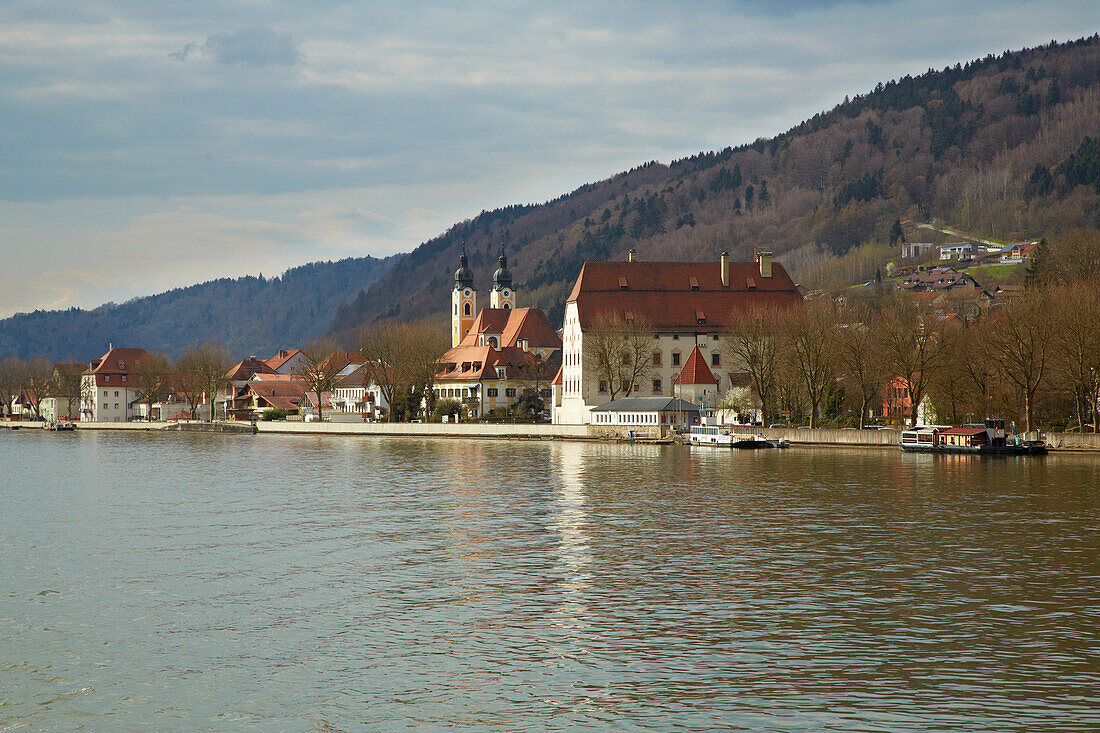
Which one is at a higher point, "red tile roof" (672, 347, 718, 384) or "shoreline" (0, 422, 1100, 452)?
"red tile roof" (672, 347, 718, 384)

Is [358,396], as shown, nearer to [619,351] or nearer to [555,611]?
[619,351]

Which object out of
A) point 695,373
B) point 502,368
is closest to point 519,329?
point 502,368

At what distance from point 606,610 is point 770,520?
61.8 feet

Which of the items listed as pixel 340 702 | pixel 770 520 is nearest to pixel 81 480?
pixel 770 520

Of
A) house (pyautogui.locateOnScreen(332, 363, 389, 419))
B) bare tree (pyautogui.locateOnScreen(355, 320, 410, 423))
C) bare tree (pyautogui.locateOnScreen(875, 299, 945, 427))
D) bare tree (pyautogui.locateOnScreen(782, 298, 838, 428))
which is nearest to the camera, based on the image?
bare tree (pyautogui.locateOnScreen(875, 299, 945, 427))

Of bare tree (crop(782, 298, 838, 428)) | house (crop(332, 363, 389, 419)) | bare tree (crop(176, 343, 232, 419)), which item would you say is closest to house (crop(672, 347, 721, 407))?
bare tree (crop(782, 298, 838, 428))

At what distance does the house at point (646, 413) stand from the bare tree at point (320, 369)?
158 ft

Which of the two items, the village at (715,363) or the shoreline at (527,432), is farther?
the shoreline at (527,432)

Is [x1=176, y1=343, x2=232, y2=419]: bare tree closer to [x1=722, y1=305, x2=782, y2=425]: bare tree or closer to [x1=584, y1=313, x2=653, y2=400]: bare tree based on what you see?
[x1=584, y1=313, x2=653, y2=400]: bare tree

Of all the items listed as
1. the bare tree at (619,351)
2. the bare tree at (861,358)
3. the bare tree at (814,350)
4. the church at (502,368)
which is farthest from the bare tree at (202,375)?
the bare tree at (861,358)

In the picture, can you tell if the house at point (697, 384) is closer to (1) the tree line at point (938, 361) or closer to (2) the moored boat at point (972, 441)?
(1) the tree line at point (938, 361)

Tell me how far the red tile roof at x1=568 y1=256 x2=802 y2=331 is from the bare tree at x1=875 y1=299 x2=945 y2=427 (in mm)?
34297

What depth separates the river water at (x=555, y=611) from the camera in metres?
19.6

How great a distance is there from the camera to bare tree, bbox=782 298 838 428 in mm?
102438
